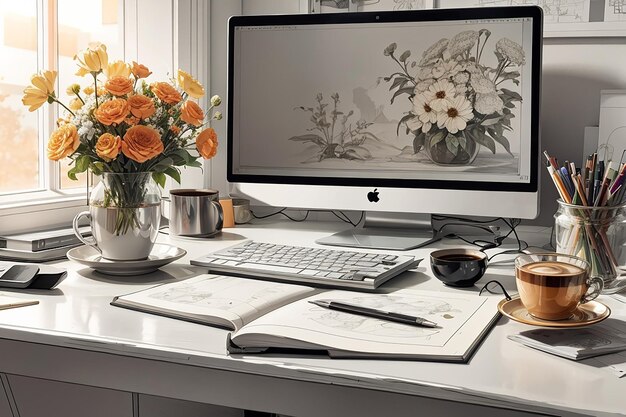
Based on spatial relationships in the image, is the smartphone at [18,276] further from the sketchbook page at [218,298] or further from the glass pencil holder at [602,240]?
the glass pencil holder at [602,240]

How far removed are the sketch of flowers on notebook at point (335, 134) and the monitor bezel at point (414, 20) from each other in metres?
0.06

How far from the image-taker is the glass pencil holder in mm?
1211

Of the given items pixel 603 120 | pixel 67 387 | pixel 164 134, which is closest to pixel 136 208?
pixel 164 134

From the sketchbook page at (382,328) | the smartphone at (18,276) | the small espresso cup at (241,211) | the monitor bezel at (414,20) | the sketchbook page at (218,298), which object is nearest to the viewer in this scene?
the sketchbook page at (382,328)

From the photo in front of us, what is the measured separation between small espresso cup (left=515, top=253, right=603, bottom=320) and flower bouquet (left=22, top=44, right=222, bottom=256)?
66cm

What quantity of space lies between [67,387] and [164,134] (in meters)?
0.51

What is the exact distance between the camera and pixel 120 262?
128 centimetres

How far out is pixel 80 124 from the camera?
128 cm

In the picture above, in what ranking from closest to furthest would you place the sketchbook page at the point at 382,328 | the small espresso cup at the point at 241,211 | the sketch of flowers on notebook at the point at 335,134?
the sketchbook page at the point at 382,328
the sketch of flowers on notebook at the point at 335,134
the small espresso cup at the point at 241,211

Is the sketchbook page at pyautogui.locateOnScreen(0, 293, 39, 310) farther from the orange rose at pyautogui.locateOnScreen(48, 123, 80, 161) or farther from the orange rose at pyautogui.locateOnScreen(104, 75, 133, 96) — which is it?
the orange rose at pyautogui.locateOnScreen(104, 75, 133, 96)

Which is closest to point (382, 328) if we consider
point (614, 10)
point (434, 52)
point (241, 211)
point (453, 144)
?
point (453, 144)

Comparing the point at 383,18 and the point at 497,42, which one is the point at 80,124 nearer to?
the point at 383,18

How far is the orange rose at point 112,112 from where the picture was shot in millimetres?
1239

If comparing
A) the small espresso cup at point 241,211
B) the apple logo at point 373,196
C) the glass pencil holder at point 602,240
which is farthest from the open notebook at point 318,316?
the small espresso cup at point 241,211
